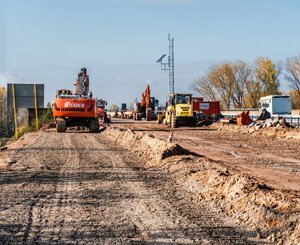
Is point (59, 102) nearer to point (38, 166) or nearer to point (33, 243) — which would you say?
point (38, 166)

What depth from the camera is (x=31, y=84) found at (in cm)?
3984

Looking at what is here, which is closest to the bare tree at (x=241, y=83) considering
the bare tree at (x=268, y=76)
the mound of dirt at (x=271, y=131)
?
the bare tree at (x=268, y=76)

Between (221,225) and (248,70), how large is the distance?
98.4m

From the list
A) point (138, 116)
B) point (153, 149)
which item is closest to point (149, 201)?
point (153, 149)

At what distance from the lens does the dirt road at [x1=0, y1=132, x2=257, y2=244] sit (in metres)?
7.61

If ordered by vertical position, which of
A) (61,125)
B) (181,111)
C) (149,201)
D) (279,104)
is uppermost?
(279,104)

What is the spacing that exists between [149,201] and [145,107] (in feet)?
202

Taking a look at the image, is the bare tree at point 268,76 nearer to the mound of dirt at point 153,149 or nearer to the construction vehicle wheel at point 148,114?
the construction vehicle wheel at point 148,114

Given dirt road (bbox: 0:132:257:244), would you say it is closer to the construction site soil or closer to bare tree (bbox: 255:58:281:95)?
the construction site soil

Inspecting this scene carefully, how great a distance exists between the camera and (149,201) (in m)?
10.4

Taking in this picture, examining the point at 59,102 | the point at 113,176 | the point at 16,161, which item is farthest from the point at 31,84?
the point at 113,176

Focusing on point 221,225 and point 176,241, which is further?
point 221,225

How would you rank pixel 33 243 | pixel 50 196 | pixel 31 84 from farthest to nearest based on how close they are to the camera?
pixel 31 84
pixel 50 196
pixel 33 243

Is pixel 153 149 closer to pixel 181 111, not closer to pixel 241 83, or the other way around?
pixel 181 111
